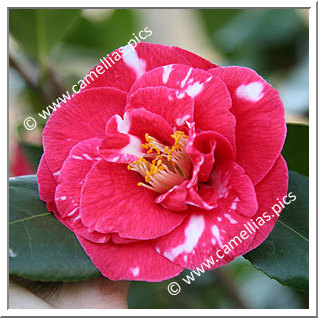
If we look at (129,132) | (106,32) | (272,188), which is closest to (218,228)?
(272,188)

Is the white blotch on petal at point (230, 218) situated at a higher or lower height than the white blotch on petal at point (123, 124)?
lower

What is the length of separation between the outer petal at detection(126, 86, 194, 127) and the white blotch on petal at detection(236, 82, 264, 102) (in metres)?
0.09

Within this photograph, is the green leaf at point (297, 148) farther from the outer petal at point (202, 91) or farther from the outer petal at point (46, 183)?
the outer petal at point (46, 183)

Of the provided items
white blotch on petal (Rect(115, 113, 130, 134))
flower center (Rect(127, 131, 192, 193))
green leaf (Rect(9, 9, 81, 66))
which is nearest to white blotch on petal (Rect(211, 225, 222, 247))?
flower center (Rect(127, 131, 192, 193))

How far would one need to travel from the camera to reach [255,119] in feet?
2.43

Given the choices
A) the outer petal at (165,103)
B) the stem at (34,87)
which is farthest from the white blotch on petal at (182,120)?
the stem at (34,87)

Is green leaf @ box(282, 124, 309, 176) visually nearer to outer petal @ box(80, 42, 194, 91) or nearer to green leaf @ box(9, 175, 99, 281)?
outer petal @ box(80, 42, 194, 91)

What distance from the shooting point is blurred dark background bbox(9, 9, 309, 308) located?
118cm

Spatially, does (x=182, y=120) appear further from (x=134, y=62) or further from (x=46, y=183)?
(x=46, y=183)

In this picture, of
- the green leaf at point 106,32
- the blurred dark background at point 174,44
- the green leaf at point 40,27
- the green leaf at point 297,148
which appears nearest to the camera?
the green leaf at point 297,148

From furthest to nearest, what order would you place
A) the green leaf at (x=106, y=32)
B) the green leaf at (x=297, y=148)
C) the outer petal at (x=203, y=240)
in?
the green leaf at (x=106, y=32) < the green leaf at (x=297, y=148) < the outer petal at (x=203, y=240)

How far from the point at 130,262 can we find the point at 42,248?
0.47 ft

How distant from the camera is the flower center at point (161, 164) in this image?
0.75 meters

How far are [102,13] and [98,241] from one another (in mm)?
868
